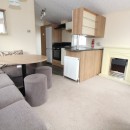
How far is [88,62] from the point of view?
10.6 ft

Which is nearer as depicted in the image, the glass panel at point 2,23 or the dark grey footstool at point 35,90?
the dark grey footstool at point 35,90

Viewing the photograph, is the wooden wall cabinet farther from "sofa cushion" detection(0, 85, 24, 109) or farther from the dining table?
"sofa cushion" detection(0, 85, 24, 109)

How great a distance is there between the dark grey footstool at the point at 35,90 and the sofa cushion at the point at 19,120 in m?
0.77

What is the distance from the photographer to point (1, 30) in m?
3.17

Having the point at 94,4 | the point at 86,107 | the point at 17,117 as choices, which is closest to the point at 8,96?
the point at 17,117

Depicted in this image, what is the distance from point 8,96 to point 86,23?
264 cm

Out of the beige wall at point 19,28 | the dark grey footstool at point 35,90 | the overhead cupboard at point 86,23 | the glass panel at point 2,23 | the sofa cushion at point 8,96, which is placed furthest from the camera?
the beige wall at point 19,28

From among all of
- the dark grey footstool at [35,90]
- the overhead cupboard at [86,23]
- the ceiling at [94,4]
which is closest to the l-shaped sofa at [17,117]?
the dark grey footstool at [35,90]

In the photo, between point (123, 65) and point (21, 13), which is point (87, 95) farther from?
point (21, 13)

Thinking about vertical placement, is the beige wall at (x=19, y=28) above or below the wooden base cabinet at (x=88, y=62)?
above

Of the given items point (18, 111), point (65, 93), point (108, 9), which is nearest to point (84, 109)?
point (65, 93)

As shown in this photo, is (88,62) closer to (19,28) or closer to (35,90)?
(35,90)

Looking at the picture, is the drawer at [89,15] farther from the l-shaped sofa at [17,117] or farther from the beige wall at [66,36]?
the l-shaped sofa at [17,117]

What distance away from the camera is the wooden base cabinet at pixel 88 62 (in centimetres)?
301
